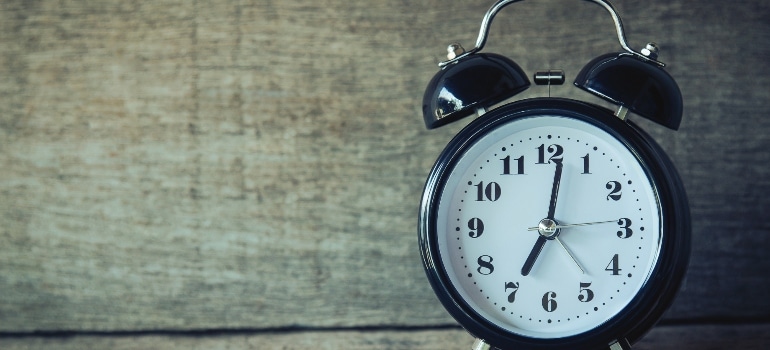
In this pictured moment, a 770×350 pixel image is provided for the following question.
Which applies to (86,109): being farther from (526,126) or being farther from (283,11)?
(526,126)

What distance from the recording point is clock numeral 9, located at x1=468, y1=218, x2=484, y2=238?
108cm

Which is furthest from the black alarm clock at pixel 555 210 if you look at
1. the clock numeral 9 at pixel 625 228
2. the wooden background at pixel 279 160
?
the wooden background at pixel 279 160

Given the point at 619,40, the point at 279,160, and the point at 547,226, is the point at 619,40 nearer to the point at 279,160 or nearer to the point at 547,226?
the point at 547,226

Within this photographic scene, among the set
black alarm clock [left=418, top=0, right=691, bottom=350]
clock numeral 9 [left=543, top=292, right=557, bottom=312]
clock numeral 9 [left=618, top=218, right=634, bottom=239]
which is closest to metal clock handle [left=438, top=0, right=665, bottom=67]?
black alarm clock [left=418, top=0, right=691, bottom=350]

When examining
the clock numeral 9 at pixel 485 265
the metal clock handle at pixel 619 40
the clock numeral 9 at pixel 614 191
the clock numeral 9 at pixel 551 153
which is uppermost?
the metal clock handle at pixel 619 40

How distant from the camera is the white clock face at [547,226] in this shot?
1037mm

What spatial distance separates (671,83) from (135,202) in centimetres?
94

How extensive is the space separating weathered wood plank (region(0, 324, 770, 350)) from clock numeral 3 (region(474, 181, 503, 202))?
16.1 inches

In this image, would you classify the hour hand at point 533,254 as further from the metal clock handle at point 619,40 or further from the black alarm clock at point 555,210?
the metal clock handle at point 619,40

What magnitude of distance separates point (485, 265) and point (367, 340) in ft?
1.40

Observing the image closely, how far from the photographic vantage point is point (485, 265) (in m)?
1.07

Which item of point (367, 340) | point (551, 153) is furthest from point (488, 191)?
point (367, 340)

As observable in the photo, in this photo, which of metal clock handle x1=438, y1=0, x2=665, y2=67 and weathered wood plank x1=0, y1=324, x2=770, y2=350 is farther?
weathered wood plank x1=0, y1=324, x2=770, y2=350

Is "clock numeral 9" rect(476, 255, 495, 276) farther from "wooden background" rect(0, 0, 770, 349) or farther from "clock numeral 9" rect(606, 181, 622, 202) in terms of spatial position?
"wooden background" rect(0, 0, 770, 349)
